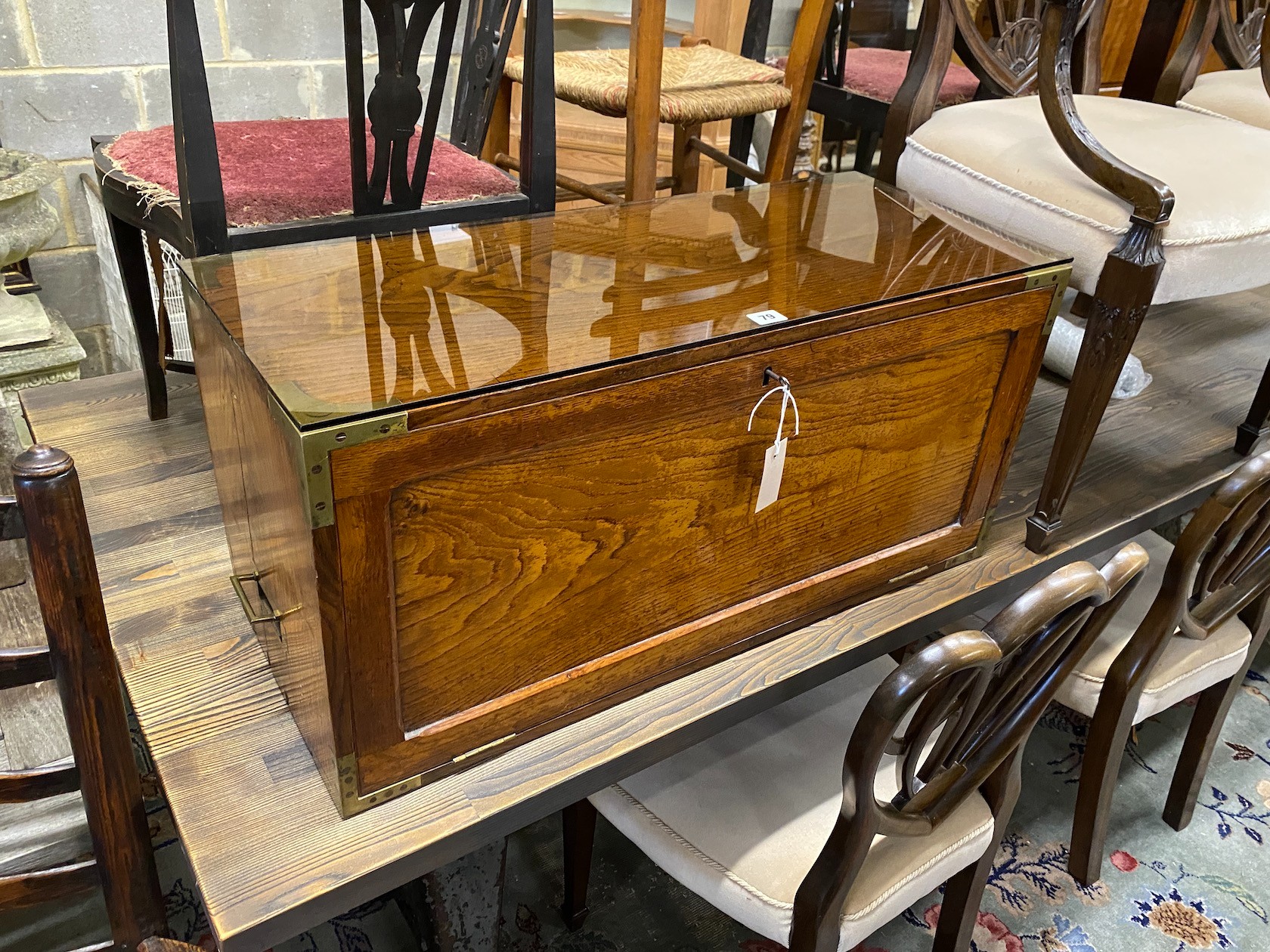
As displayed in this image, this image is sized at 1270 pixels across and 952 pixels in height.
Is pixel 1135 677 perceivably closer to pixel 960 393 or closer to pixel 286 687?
pixel 960 393

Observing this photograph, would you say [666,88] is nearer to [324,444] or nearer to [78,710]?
[324,444]

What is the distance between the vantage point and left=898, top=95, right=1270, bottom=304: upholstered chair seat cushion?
1.08m

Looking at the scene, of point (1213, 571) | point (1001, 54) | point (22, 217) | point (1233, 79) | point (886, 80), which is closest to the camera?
point (1213, 571)

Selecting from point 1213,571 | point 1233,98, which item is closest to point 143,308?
point 1213,571

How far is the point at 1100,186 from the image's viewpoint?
1092 millimetres

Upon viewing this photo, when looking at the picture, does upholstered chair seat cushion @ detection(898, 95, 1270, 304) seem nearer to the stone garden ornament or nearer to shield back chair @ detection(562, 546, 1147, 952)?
shield back chair @ detection(562, 546, 1147, 952)

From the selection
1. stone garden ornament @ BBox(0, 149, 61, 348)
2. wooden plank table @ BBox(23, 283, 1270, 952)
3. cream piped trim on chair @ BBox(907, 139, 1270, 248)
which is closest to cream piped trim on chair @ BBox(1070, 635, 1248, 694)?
wooden plank table @ BBox(23, 283, 1270, 952)

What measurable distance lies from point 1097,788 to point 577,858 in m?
0.73

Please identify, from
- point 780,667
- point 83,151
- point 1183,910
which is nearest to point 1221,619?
point 1183,910

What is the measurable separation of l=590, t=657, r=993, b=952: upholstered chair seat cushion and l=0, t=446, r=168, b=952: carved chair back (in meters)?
0.46

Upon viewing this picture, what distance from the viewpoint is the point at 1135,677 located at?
1209 millimetres

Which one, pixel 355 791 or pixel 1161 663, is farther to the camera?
pixel 1161 663

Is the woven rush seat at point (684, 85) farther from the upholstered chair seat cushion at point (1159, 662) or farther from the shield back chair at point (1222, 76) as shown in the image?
the upholstered chair seat cushion at point (1159, 662)

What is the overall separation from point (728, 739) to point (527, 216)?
2.04ft
